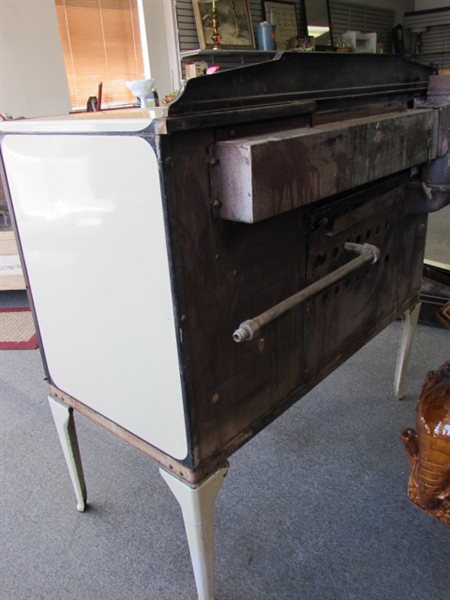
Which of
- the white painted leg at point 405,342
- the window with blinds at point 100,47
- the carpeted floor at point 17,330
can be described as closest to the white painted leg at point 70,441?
the white painted leg at point 405,342

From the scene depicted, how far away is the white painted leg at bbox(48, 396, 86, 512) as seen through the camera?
3.78ft

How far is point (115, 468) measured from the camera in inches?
60.2

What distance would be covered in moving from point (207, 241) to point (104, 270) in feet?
0.69

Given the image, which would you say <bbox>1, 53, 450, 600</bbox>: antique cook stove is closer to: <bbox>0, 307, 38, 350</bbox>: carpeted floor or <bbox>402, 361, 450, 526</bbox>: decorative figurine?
<bbox>402, 361, 450, 526</bbox>: decorative figurine

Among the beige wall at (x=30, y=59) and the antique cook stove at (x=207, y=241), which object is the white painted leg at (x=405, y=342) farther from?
the beige wall at (x=30, y=59)

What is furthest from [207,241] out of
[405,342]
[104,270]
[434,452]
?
[405,342]

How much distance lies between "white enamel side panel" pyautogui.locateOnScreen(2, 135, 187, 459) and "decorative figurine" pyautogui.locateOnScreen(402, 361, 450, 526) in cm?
55

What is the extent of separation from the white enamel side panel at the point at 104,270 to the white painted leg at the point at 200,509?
0.06 metres

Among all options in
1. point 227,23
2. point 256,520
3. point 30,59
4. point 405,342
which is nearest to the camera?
point 256,520

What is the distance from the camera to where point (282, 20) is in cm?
442

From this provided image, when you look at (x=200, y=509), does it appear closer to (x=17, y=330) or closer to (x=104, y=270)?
(x=104, y=270)

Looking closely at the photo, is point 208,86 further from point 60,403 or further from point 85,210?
point 60,403

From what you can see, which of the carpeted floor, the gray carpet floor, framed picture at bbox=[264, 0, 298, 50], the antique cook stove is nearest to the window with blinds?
framed picture at bbox=[264, 0, 298, 50]

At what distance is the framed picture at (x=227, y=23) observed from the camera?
371cm
